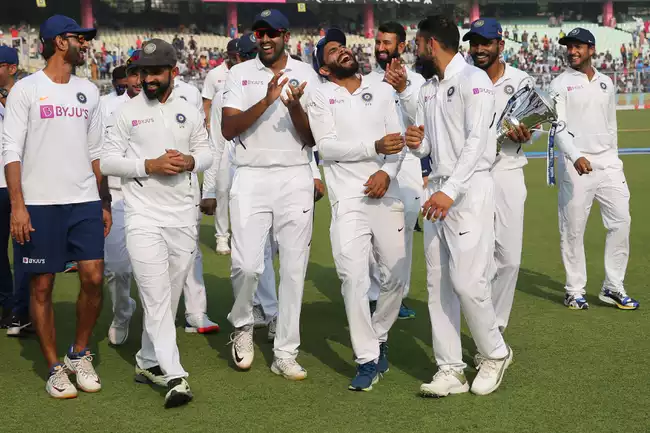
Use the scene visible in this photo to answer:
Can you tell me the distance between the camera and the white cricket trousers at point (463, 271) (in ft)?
18.0

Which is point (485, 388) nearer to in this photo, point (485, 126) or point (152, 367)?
point (485, 126)

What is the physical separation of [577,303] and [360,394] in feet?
9.75

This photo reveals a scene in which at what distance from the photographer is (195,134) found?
600cm

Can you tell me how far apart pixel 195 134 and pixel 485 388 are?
2.55 m

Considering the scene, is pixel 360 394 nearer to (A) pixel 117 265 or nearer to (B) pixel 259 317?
(B) pixel 259 317

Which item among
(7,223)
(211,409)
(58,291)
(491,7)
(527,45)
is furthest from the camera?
(491,7)

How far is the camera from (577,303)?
7805 millimetres

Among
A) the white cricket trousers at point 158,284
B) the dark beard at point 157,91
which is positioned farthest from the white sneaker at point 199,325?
the dark beard at point 157,91

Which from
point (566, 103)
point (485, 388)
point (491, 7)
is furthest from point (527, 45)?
point (485, 388)

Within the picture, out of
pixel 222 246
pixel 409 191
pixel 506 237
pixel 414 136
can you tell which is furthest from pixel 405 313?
pixel 222 246

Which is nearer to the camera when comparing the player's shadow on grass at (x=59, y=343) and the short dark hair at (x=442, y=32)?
the short dark hair at (x=442, y=32)

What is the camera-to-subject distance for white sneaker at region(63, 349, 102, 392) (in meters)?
5.85

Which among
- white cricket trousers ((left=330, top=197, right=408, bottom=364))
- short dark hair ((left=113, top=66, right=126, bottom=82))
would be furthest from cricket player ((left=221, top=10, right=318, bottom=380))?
short dark hair ((left=113, top=66, right=126, bottom=82))

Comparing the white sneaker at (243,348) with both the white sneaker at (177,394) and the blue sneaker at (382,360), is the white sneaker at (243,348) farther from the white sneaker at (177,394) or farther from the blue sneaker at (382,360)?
the blue sneaker at (382,360)
